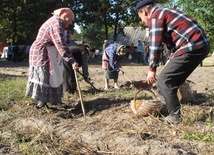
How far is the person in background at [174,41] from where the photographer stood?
4.04 meters

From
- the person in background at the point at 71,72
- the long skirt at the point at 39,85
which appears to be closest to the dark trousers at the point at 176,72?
the long skirt at the point at 39,85

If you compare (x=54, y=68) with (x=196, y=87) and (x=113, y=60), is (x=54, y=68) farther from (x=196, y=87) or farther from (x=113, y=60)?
(x=196, y=87)

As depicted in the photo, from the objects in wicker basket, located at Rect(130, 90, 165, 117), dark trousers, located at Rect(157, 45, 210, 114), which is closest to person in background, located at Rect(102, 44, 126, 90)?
wicker basket, located at Rect(130, 90, 165, 117)

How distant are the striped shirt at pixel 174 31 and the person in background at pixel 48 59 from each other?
1533mm

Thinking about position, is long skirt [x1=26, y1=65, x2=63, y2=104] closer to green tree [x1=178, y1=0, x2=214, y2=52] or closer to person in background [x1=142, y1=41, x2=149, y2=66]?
person in background [x1=142, y1=41, x2=149, y2=66]

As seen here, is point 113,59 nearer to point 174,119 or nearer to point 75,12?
point 174,119

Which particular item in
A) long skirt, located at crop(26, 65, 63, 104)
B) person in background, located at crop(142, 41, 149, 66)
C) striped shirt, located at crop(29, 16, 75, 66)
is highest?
striped shirt, located at crop(29, 16, 75, 66)

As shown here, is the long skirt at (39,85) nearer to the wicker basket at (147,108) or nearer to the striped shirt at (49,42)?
the striped shirt at (49,42)

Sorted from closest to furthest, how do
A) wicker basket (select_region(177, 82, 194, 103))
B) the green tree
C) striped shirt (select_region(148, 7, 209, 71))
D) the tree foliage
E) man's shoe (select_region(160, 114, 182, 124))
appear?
striped shirt (select_region(148, 7, 209, 71)), man's shoe (select_region(160, 114, 182, 124)), wicker basket (select_region(177, 82, 194, 103)), the green tree, the tree foliage

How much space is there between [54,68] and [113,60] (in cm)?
288

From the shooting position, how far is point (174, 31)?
13.4 ft

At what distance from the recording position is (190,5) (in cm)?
1986

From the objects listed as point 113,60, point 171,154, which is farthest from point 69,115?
point 113,60

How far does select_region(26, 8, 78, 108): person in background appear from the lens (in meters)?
5.14
